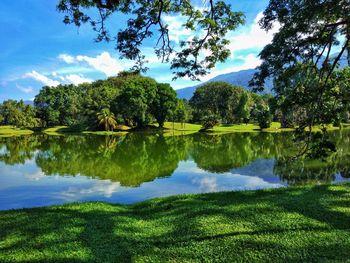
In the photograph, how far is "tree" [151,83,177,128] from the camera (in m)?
81.0

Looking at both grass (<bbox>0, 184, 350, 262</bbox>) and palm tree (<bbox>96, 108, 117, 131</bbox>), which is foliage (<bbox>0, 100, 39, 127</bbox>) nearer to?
palm tree (<bbox>96, 108, 117, 131</bbox>)

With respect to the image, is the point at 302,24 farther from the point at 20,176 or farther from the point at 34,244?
the point at 20,176

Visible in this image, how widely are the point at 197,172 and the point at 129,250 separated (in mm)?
16881

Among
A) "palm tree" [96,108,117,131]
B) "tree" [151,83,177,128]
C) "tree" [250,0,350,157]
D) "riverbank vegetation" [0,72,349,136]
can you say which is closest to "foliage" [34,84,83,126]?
"riverbank vegetation" [0,72,349,136]

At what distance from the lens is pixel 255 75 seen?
11.4 metres

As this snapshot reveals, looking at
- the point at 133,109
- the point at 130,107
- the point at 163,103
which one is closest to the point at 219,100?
the point at 163,103

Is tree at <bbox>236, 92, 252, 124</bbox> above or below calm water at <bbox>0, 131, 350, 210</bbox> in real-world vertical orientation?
above

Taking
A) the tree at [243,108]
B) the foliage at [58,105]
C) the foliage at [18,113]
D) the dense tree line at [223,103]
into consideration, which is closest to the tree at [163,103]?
the dense tree line at [223,103]

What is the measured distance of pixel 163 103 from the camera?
266ft

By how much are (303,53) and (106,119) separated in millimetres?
68753

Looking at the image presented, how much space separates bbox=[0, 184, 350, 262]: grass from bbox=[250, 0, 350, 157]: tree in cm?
232

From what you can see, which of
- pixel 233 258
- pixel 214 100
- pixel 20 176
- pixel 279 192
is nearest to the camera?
pixel 233 258

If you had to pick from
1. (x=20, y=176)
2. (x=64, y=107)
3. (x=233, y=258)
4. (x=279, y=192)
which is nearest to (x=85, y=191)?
(x=20, y=176)

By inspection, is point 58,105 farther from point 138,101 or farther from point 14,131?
point 138,101
